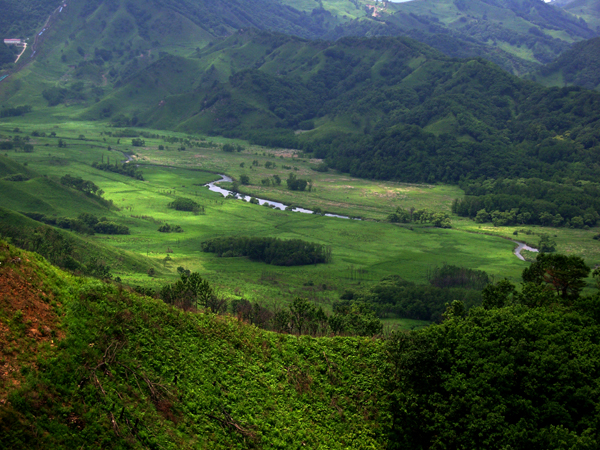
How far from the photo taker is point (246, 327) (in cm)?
4412

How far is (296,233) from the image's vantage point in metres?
131

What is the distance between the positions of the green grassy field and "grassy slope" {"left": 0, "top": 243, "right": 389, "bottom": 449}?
39.6 m

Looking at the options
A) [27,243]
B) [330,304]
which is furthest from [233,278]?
[27,243]

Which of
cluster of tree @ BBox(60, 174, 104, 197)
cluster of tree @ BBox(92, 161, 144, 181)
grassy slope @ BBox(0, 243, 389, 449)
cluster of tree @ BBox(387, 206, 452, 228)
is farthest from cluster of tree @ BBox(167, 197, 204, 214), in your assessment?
grassy slope @ BBox(0, 243, 389, 449)

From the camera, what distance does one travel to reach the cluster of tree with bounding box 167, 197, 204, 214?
150m

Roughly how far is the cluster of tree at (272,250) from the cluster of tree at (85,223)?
21818 mm

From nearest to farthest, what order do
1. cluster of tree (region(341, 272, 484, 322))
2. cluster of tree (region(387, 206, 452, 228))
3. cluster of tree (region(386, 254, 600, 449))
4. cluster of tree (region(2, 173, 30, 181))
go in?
cluster of tree (region(386, 254, 600, 449)) → cluster of tree (region(341, 272, 484, 322)) → cluster of tree (region(2, 173, 30, 181)) → cluster of tree (region(387, 206, 452, 228))

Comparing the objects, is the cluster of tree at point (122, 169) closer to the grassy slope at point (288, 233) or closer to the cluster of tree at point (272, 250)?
the grassy slope at point (288, 233)

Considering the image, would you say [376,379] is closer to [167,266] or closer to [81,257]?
[81,257]

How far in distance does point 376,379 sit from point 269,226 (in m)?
95.9

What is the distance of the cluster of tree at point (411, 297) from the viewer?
83.4 meters

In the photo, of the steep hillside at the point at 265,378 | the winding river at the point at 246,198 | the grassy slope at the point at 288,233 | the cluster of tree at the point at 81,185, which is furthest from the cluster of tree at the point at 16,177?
the steep hillside at the point at 265,378

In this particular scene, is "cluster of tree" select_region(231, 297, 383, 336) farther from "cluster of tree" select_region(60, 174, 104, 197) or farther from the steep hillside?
"cluster of tree" select_region(60, 174, 104, 197)

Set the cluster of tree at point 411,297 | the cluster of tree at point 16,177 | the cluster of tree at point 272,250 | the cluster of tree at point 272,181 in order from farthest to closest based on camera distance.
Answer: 1. the cluster of tree at point 272,181
2. the cluster of tree at point 16,177
3. the cluster of tree at point 272,250
4. the cluster of tree at point 411,297
